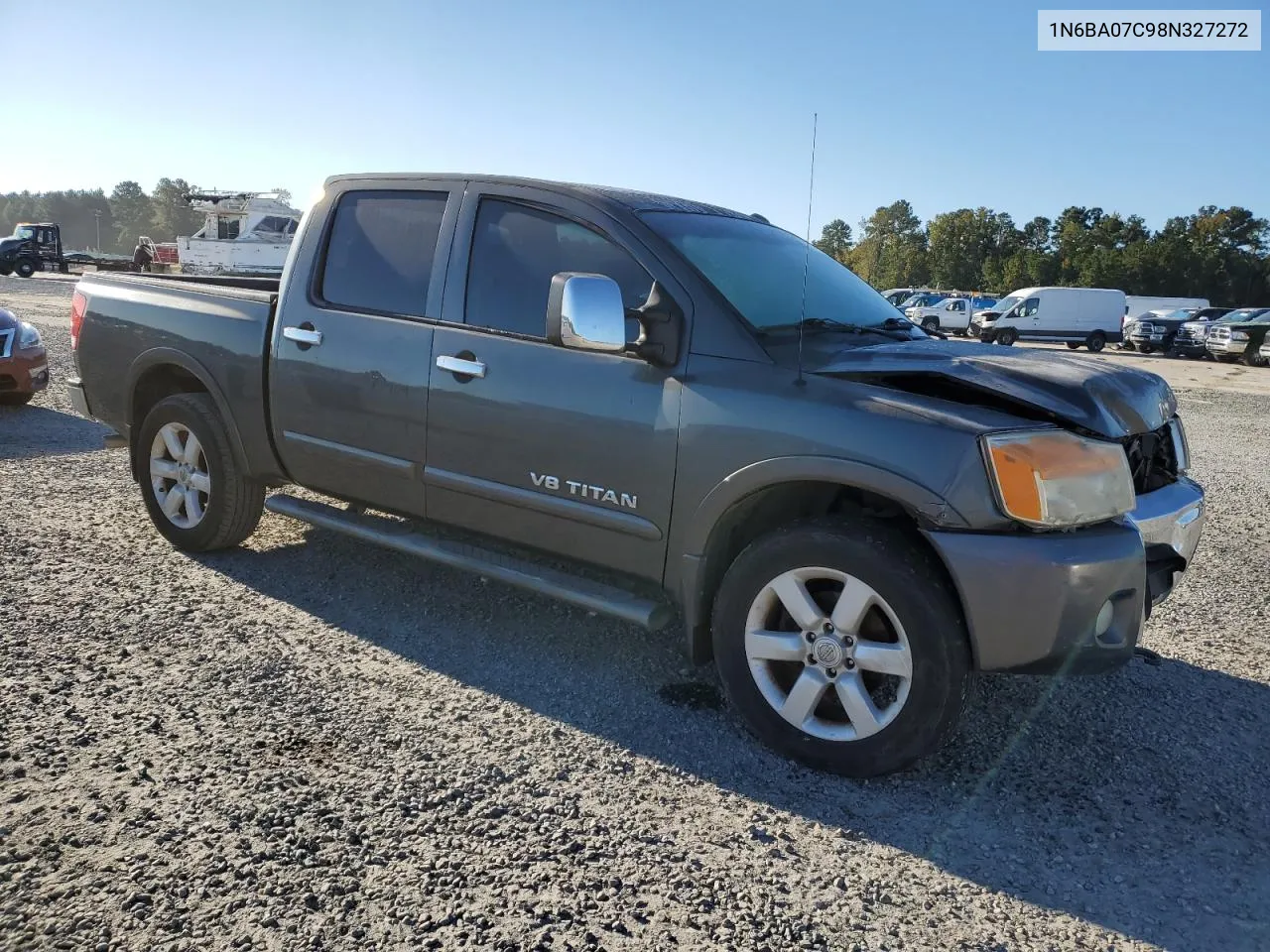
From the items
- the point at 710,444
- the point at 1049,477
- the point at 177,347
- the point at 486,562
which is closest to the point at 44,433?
the point at 177,347

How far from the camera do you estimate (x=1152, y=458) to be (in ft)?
11.0

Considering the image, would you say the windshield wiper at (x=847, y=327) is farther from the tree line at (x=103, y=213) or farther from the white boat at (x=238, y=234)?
the tree line at (x=103, y=213)

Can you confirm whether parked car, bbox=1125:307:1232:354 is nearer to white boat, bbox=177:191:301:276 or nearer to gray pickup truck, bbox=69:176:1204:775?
white boat, bbox=177:191:301:276

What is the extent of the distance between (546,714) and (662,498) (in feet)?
2.85

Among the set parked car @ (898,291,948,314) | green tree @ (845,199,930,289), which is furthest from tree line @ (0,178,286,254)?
parked car @ (898,291,948,314)

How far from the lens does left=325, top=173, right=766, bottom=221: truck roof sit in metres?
3.52

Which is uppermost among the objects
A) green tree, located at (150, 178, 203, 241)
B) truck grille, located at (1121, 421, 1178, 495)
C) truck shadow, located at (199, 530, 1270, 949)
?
green tree, located at (150, 178, 203, 241)

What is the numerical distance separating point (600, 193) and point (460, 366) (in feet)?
2.82

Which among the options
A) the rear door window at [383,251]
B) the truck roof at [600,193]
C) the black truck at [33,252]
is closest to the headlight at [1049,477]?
the truck roof at [600,193]

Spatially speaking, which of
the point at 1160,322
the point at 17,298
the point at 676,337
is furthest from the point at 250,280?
the point at 1160,322

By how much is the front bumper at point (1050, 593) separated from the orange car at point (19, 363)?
8414mm

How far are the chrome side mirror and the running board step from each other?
0.89 meters

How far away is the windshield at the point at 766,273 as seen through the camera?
3383mm

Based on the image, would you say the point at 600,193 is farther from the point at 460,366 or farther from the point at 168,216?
the point at 168,216
